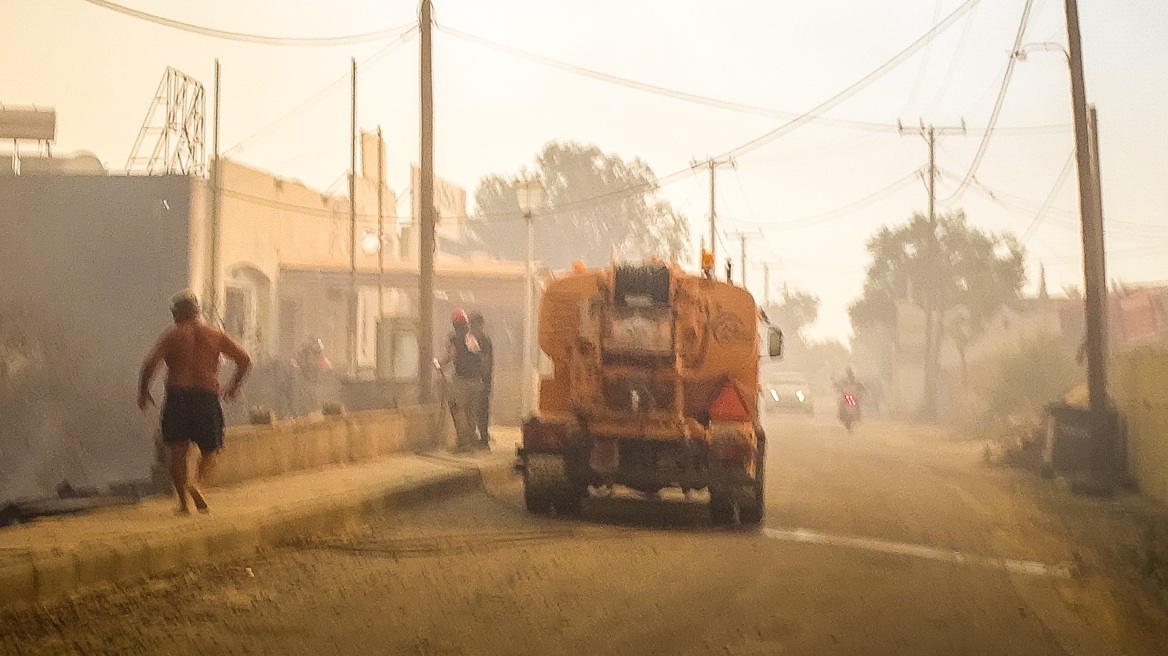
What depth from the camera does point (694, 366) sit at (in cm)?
1138

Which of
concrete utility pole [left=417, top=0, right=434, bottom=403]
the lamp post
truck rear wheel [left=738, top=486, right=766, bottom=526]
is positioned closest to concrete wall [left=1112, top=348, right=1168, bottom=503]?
the lamp post

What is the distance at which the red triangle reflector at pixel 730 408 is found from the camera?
10953mm

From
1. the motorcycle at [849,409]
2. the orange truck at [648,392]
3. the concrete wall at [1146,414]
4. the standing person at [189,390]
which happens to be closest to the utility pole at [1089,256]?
the concrete wall at [1146,414]

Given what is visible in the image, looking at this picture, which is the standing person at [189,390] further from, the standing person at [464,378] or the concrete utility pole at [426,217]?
the concrete utility pole at [426,217]

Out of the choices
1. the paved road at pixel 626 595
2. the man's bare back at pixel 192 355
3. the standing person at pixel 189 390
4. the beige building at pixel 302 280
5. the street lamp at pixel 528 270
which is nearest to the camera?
the paved road at pixel 626 595

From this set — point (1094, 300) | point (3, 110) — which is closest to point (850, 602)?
point (1094, 300)

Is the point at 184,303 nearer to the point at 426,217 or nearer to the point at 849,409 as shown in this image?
the point at 426,217

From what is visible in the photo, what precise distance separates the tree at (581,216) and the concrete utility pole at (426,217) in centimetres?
5910

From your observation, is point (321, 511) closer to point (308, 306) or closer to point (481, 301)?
point (481, 301)

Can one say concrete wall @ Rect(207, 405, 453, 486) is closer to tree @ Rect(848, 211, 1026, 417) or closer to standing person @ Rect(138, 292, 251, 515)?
standing person @ Rect(138, 292, 251, 515)

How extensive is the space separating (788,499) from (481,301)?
77.8 ft

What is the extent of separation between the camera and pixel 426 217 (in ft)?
61.4

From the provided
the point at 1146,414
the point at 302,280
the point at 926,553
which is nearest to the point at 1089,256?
the point at 1146,414

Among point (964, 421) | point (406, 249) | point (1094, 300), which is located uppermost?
point (406, 249)
